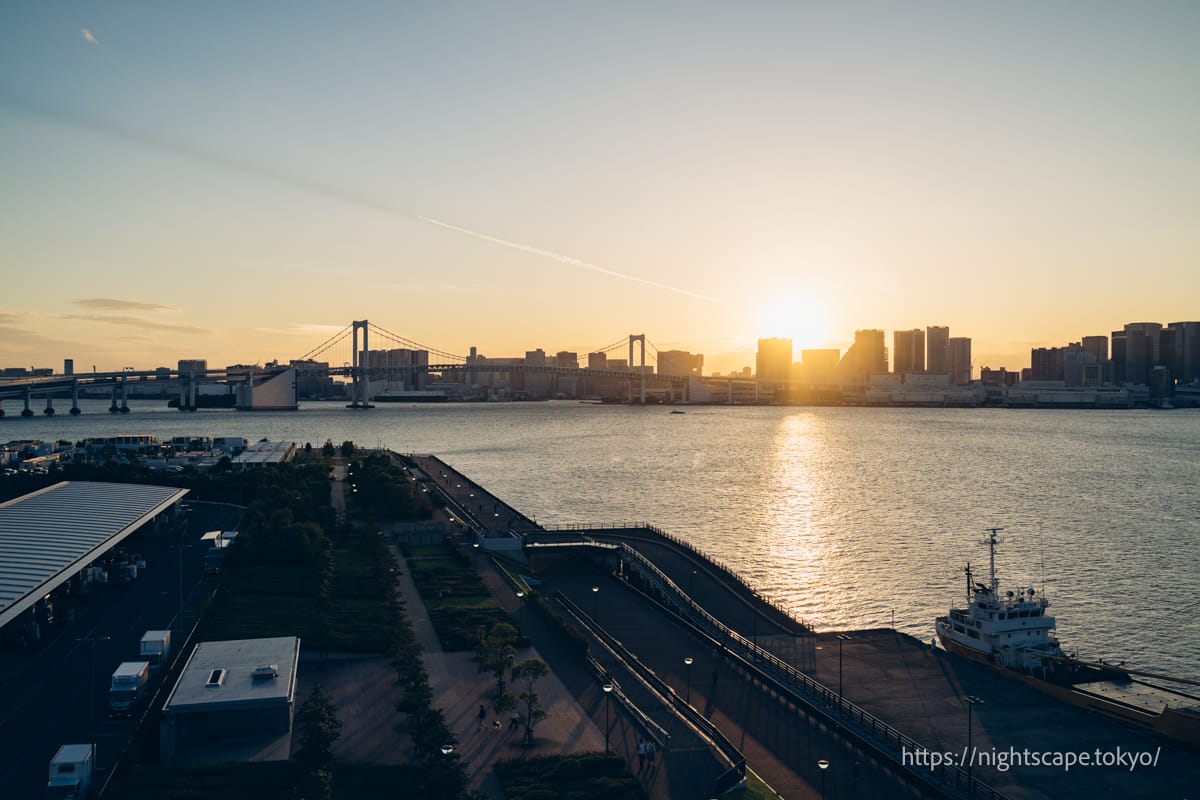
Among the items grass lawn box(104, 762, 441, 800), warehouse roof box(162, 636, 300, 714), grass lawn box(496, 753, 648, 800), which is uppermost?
warehouse roof box(162, 636, 300, 714)

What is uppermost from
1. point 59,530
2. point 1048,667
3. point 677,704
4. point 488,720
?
point 59,530

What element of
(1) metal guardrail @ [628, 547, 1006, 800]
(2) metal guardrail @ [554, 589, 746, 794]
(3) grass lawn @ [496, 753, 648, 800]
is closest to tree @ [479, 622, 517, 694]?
(2) metal guardrail @ [554, 589, 746, 794]

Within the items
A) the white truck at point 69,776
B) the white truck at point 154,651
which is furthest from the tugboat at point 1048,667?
the white truck at point 154,651

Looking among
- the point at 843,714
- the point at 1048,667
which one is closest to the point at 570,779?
the point at 843,714

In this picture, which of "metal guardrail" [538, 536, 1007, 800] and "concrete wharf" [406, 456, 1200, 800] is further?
"concrete wharf" [406, 456, 1200, 800]

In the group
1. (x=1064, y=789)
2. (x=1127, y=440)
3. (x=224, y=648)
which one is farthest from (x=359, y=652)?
(x=1127, y=440)

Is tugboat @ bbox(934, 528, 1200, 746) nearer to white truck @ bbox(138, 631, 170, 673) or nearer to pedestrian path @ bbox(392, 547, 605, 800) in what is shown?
pedestrian path @ bbox(392, 547, 605, 800)

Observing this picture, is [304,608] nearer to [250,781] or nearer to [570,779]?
[250,781]
